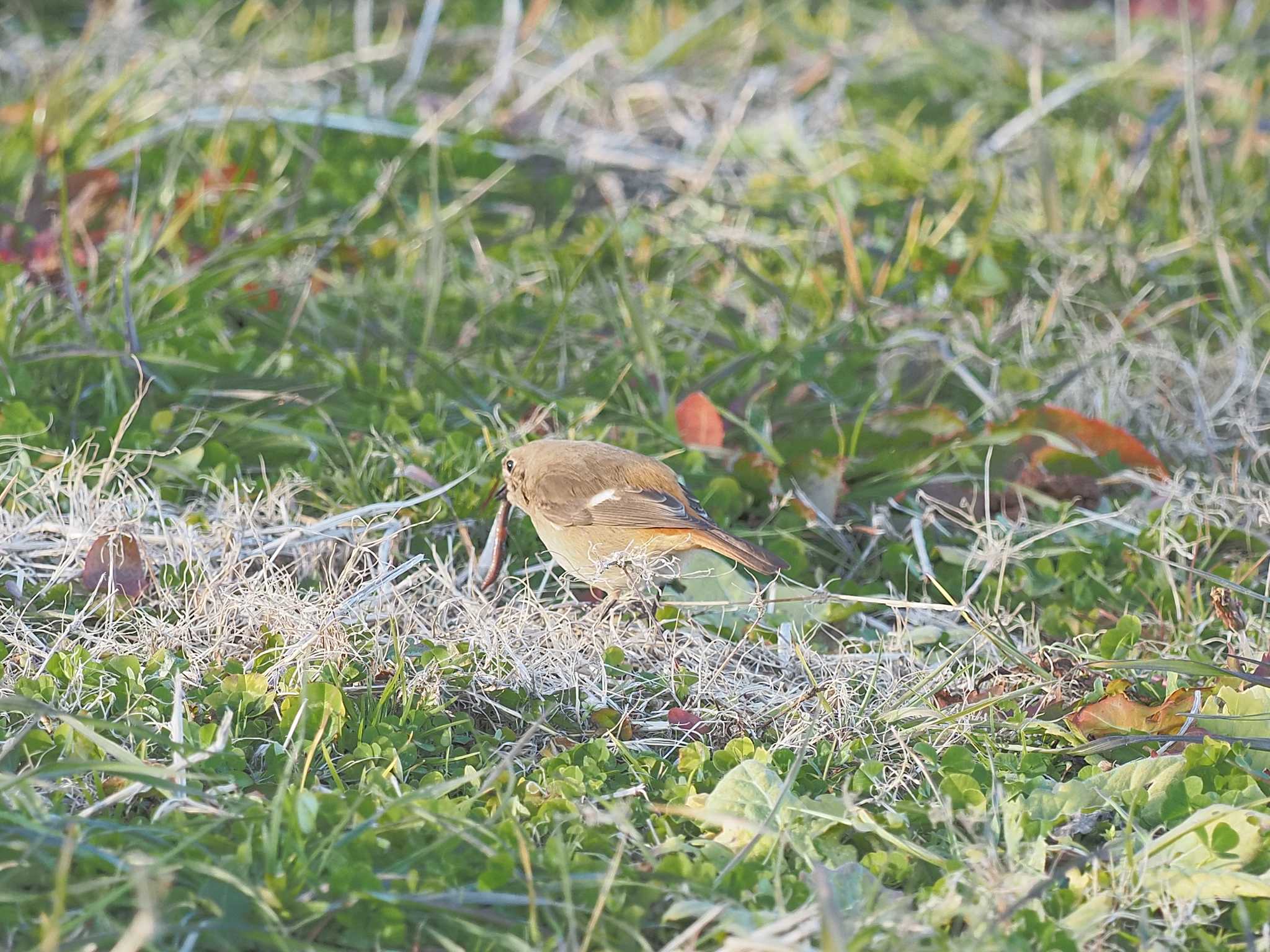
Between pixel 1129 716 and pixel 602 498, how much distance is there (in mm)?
1123

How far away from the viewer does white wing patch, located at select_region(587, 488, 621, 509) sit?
2.90 metres

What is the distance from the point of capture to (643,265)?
4758mm

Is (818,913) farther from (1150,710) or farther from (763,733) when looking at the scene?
(1150,710)

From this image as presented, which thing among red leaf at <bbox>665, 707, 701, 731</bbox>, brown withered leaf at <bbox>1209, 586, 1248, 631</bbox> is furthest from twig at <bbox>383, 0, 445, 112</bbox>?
brown withered leaf at <bbox>1209, 586, 1248, 631</bbox>

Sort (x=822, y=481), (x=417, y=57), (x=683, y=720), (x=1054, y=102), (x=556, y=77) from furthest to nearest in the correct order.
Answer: (x=417, y=57) → (x=556, y=77) → (x=1054, y=102) → (x=822, y=481) → (x=683, y=720)

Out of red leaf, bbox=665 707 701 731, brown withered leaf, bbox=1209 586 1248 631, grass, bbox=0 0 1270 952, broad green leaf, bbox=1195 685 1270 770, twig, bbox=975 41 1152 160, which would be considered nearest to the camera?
grass, bbox=0 0 1270 952

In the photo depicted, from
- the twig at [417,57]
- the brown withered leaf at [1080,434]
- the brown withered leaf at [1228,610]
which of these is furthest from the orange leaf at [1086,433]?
the twig at [417,57]

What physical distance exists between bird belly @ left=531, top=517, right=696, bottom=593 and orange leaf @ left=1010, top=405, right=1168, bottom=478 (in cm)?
112

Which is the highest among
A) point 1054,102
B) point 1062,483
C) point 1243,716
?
point 1054,102

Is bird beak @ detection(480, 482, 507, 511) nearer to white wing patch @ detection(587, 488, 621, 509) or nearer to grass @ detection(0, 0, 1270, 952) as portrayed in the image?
grass @ detection(0, 0, 1270, 952)

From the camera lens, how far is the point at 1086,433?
355 centimetres

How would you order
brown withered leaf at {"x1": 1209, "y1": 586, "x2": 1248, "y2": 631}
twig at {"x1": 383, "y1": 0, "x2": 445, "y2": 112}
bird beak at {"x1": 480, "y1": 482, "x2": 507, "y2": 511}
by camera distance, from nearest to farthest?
brown withered leaf at {"x1": 1209, "y1": 586, "x2": 1248, "y2": 631}
bird beak at {"x1": 480, "y1": 482, "x2": 507, "y2": 511}
twig at {"x1": 383, "y1": 0, "x2": 445, "y2": 112}

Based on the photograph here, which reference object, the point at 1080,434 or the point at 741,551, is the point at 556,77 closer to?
the point at 1080,434

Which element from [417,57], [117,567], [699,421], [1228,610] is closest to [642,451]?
[699,421]
